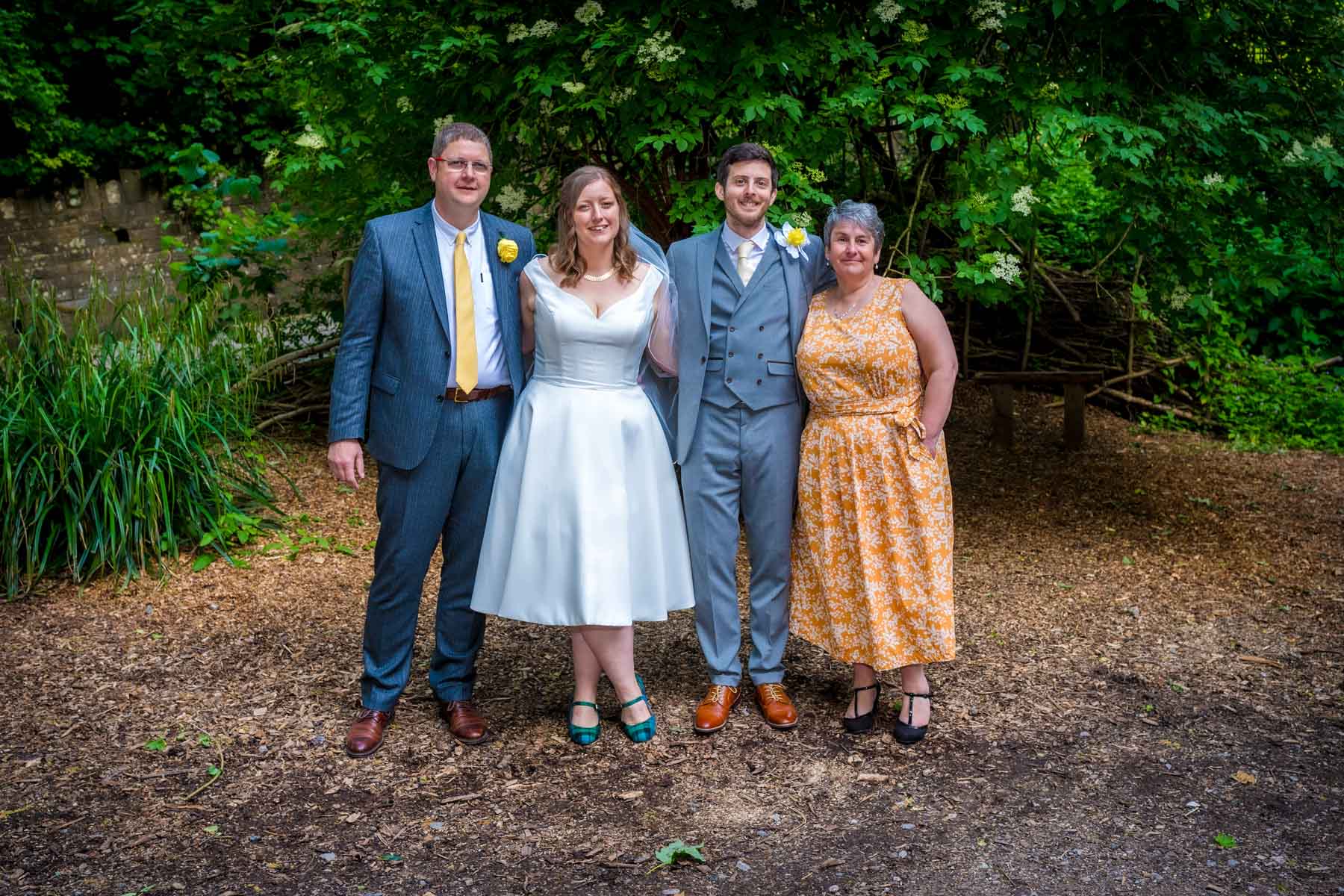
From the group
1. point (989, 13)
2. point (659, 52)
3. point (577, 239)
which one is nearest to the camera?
point (577, 239)

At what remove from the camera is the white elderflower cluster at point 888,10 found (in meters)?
4.66

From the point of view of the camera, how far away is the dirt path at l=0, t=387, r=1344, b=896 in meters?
2.93

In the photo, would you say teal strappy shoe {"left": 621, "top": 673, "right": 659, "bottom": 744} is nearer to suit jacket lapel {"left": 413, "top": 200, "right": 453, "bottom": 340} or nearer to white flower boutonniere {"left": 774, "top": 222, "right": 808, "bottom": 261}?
suit jacket lapel {"left": 413, "top": 200, "right": 453, "bottom": 340}

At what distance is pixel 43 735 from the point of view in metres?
3.71

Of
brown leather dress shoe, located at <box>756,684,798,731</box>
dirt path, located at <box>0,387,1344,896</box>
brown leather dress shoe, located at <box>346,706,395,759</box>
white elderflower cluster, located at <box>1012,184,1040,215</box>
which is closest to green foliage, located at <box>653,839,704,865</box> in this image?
dirt path, located at <box>0,387,1344,896</box>

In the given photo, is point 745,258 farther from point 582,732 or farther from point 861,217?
point 582,732

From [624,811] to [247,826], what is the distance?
41.0 inches

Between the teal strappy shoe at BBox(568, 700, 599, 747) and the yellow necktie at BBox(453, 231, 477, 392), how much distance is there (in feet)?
3.55

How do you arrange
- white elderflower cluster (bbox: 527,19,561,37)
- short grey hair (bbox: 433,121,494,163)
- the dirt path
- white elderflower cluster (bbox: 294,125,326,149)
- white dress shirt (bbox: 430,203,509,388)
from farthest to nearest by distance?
white elderflower cluster (bbox: 294,125,326,149), white elderflower cluster (bbox: 527,19,561,37), white dress shirt (bbox: 430,203,509,388), short grey hair (bbox: 433,121,494,163), the dirt path

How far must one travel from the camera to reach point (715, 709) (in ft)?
12.4

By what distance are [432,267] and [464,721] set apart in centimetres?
145

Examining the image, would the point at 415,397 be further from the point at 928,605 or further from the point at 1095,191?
the point at 1095,191

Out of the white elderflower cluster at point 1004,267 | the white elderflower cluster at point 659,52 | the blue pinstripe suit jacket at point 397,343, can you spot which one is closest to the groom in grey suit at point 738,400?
the blue pinstripe suit jacket at point 397,343

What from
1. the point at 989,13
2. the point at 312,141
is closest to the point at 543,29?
the point at 312,141
